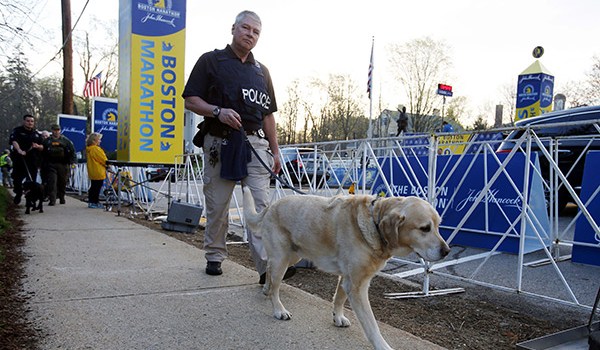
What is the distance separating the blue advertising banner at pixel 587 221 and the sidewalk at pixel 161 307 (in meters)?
3.48

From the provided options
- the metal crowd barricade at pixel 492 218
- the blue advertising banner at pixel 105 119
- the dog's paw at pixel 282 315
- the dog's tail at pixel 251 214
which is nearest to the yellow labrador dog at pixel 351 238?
the dog's paw at pixel 282 315

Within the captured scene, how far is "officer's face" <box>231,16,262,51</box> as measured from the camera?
12.0 feet

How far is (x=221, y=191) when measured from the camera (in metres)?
3.82

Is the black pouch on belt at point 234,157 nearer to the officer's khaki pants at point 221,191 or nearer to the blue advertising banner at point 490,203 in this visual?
the officer's khaki pants at point 221,191

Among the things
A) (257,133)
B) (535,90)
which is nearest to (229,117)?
(257,133)

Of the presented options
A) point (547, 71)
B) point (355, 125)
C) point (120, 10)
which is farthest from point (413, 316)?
point (355, 125)

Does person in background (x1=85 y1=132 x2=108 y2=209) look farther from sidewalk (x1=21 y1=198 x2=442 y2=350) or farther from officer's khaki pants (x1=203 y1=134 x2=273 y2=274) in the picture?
officer's khaki pants (x1=203 y1=134 x2=273 y2=274)

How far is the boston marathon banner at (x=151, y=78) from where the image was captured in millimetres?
7672

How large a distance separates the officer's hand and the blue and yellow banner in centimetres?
1589

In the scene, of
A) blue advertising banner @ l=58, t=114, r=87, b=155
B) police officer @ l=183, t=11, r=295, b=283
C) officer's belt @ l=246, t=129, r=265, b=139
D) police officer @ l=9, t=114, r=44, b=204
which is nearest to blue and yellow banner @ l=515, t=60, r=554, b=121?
officer's belt @ l=246, t=129, r=265, b=139

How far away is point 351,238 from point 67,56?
15.6 meters

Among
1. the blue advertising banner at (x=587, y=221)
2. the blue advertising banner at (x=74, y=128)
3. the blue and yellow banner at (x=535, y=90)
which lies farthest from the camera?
the blue and yellow banner at (x=535, y=90)

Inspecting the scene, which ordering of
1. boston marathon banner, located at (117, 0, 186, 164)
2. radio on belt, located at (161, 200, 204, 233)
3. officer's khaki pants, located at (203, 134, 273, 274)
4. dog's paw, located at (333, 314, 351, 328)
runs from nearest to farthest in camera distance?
dog's paw, located at (333, 314, 351, 328), officer's khaki pants, located at (203, 134, 273, 274), radio on belt, located at (161, 200, 204, 233), boston marathon banner, located at (117, 0, 186, 164)

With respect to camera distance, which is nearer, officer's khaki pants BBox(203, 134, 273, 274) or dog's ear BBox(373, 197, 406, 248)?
dog's ear BBox(373, 197, 406, 248)
